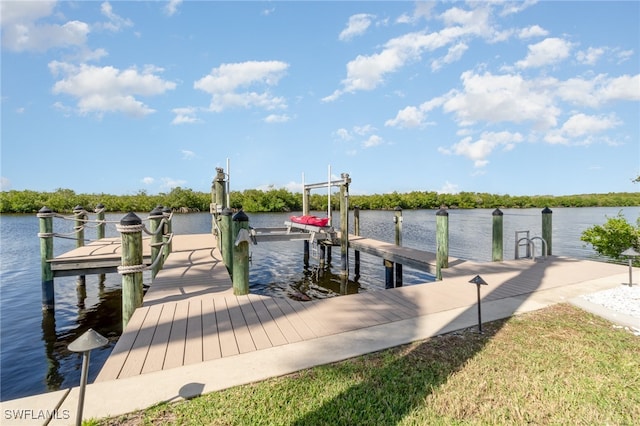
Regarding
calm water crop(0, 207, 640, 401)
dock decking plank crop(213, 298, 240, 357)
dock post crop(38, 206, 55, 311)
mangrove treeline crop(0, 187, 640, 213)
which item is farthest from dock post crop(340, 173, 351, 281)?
mangrove treeline crop(0, 187, 640, 213)

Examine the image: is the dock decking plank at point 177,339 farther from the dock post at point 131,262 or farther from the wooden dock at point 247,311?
the dock post at point 131,262

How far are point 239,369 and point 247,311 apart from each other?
163 centimetres

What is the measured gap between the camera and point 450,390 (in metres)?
2.79

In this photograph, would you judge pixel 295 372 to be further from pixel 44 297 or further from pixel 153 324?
pixel 44 297

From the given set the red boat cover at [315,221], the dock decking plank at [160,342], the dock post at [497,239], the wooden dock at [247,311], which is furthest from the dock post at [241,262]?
the red boat cover at [315,221]

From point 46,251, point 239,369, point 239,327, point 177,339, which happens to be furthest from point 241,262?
point 46,251

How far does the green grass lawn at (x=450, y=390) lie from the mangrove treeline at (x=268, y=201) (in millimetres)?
26750

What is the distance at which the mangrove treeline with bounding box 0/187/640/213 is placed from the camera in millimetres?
46000

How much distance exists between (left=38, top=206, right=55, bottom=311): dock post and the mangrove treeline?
2287 cm

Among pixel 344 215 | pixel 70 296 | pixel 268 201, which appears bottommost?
pixel 70 296

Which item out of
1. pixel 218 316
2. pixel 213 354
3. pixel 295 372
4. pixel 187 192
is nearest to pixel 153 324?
pixel 218 316

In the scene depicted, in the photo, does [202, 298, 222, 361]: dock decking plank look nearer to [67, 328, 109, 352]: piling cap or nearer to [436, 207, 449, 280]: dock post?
[67, 328, 109, 352]: piling cap

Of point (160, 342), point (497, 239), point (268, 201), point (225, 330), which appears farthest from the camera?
point (268, 201)

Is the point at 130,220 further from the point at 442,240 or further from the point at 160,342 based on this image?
the point at 442,240
